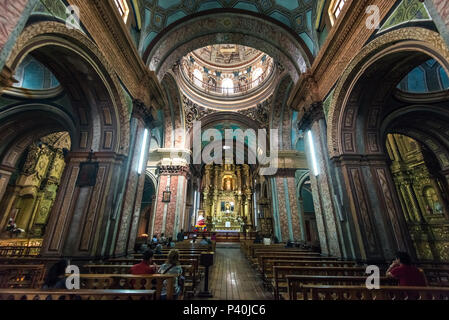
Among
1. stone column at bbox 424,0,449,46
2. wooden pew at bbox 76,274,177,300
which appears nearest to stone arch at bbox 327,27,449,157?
stone column at bbox 424,0,449,46

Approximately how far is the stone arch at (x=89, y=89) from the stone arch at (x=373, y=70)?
6847 millimetres

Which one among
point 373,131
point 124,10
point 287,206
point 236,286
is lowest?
point 236,286

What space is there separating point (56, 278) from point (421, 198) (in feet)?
47.1

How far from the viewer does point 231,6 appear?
845 centimetres

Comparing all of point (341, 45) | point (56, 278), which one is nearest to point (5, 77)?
point (56, 278)

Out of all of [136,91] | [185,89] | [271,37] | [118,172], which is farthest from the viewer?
[185,89]

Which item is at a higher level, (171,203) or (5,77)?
(5,77)

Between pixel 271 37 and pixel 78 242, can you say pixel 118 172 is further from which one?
pixel 271 37

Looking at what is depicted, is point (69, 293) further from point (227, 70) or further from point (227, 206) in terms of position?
point (227, 206)

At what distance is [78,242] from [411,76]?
40.6 ft

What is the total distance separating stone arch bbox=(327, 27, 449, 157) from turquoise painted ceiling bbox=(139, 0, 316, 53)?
2887 millimetres

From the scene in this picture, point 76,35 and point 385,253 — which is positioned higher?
point 76,35
